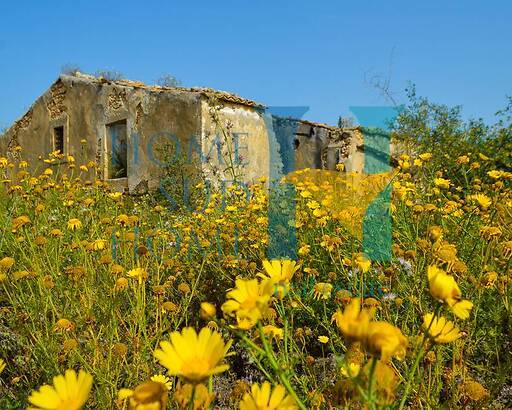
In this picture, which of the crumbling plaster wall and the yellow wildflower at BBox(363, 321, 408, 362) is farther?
the crumbling plaster wall

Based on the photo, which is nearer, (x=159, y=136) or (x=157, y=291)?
(x=157, y=291)

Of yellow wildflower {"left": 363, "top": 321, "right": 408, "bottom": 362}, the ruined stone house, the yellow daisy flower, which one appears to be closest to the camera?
yellow wildflower {"left": 363, "top": 321, "right": 408, "bottom": 362}

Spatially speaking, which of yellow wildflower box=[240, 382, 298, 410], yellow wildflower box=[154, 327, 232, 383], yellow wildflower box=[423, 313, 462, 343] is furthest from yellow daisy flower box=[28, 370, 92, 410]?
yellow wildflower box=[423, 313, 462, 343]

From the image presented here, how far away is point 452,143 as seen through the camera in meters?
10.9

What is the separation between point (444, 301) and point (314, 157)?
1295 centimetres

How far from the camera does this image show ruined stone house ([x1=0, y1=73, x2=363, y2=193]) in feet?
32.6

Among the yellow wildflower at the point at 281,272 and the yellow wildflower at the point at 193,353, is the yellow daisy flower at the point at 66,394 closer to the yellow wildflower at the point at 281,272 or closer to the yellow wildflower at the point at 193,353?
the yellow wildflower at the point at 193,353

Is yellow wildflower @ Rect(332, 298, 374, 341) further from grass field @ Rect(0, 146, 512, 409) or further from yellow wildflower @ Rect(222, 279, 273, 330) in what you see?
yellow wildflower @ Rect(222, 279, 273, 330)

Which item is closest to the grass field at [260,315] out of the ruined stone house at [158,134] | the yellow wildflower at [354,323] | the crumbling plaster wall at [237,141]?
the yellow wildflower at [354,323]

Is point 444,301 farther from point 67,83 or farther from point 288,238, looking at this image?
point 67,83

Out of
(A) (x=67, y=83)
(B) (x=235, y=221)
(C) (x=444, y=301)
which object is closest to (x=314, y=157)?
(A) (x=67, y=83)

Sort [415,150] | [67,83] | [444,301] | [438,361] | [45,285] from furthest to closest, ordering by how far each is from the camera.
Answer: [67,83], [415,150], [45,285], [438,361], [444,301]

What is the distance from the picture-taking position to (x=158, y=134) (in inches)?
409

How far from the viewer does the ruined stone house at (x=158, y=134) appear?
9922 millimetres
